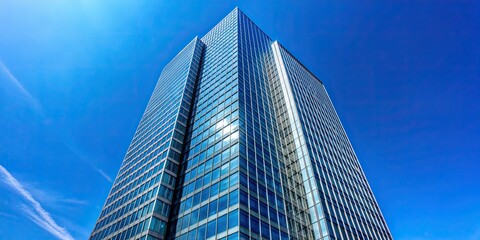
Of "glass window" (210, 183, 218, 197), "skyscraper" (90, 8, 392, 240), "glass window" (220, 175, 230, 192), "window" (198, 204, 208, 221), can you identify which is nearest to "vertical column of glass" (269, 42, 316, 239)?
"skyscraper" (90, 8, 392, 240)

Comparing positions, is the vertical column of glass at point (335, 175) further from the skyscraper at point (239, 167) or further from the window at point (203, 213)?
the window at point (203, 213)

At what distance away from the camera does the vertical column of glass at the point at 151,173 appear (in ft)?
140

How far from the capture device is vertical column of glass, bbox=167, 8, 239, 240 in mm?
35375

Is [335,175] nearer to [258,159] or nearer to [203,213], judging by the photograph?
[258,159]

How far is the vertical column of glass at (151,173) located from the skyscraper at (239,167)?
0.83 ft

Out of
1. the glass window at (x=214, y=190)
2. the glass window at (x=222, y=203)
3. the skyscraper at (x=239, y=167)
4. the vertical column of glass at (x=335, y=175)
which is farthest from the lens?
the vertical column of glass at (x=335, y=175)

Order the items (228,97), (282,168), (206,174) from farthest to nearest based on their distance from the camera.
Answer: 1. (228,97)
2. (282,168)
3. (206,174)

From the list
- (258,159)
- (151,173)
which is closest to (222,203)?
(258,159)

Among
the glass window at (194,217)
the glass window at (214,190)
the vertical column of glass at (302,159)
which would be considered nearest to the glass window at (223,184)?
the glass window at (214,190)

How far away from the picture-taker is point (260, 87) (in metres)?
67.6

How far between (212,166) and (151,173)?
14.5 meters

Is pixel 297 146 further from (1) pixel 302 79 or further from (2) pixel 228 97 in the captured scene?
(1) pixel 302 79

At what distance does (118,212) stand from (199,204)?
20900 millimetres

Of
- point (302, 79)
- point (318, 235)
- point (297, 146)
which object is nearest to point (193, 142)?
point (297, 146)
